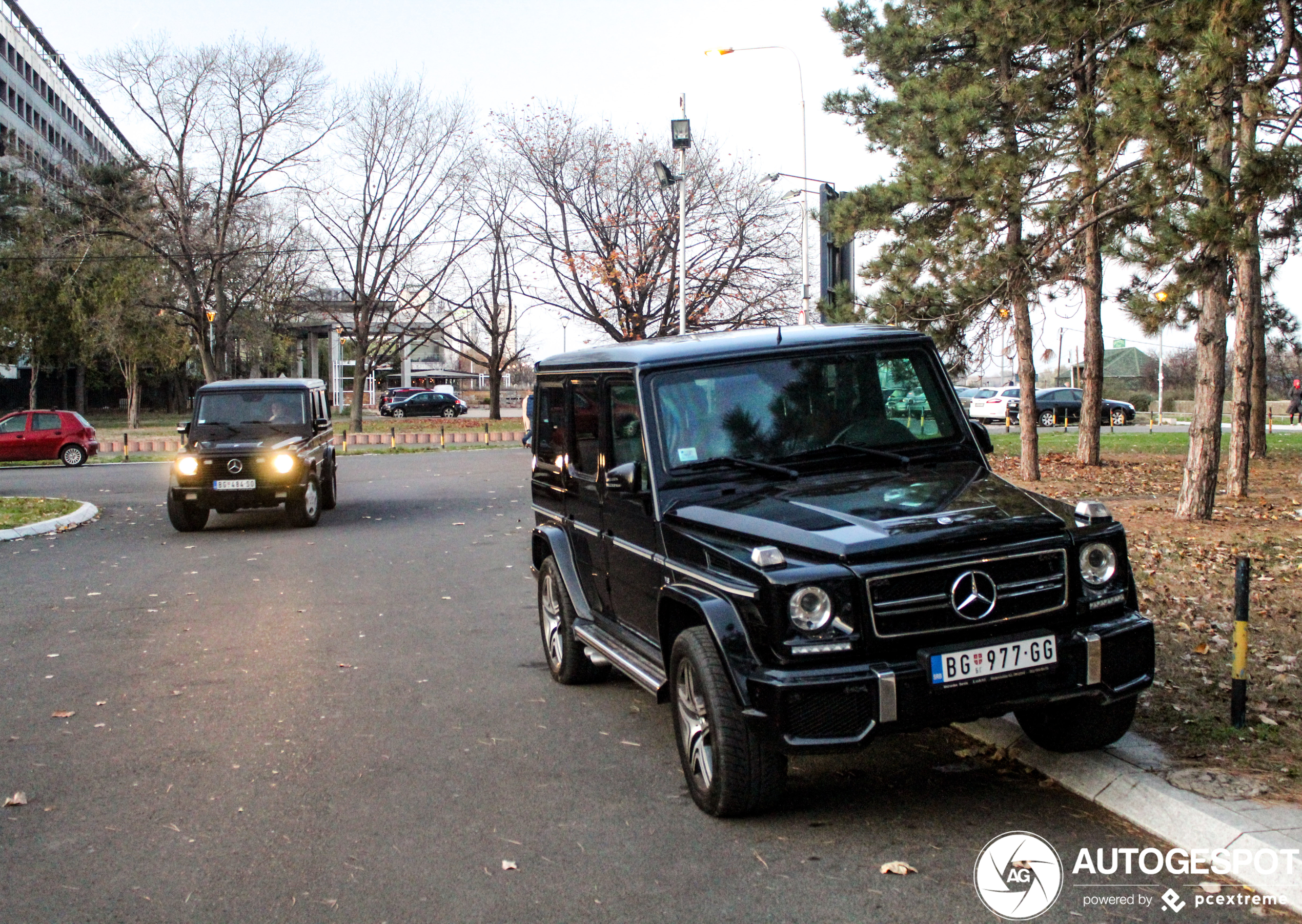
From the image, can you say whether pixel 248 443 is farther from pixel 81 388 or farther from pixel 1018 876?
pixel 81 388

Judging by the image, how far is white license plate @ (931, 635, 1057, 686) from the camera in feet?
14.2

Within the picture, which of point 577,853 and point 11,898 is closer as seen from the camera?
point 11,898

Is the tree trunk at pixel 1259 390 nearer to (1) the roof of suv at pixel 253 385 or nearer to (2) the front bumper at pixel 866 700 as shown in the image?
(1) the roof of suv at pixel 253 385

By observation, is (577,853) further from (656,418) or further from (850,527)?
(656,418)

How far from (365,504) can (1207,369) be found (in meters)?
12.5

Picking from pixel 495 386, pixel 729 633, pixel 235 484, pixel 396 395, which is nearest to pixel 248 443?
pixel 235 484

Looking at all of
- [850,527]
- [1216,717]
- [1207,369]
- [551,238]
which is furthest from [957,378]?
[551,238]


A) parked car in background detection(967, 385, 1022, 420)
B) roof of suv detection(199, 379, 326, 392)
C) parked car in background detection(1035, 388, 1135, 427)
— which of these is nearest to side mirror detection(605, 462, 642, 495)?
roof of suv detection(199, 379, 326, 392)

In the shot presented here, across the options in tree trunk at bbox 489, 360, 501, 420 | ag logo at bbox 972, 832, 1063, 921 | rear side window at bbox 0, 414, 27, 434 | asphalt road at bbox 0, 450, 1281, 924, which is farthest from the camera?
tree trunk at bbox 489, 360, 501, 420

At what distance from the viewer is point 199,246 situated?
43906 millimetres

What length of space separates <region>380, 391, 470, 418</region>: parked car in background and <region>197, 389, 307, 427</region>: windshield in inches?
1984

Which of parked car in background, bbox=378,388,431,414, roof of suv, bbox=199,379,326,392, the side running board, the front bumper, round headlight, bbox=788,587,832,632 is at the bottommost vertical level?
the side running board

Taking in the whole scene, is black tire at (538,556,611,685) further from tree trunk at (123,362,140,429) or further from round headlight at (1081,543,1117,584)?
tree trunk at (123,362,140,429)

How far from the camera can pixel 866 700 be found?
4.25 meters
